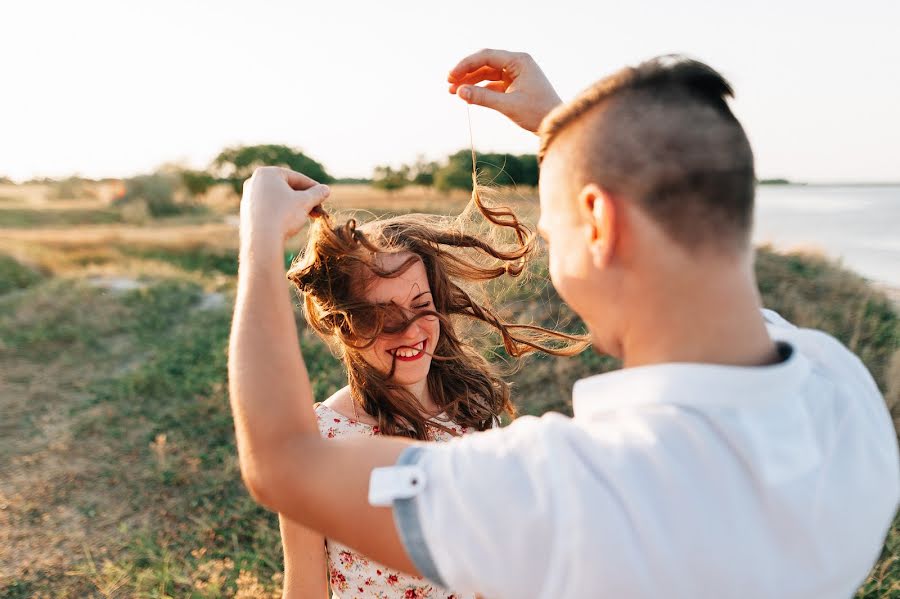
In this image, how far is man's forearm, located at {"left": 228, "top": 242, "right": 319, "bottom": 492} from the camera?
1094mm

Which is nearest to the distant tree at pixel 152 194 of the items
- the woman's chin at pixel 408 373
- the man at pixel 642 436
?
the woman's chin at pixel 408 373

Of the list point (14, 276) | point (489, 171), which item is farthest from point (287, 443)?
point (14, 276)

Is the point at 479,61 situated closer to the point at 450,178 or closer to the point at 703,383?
the point at 703,383

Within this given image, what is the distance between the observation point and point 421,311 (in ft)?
7.46

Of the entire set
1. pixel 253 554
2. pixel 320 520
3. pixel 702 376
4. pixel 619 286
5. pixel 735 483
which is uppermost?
pixel 619 286

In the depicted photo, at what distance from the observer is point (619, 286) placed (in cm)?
109

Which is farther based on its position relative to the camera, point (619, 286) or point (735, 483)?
point (619, 286)

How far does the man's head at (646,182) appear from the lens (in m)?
1.02

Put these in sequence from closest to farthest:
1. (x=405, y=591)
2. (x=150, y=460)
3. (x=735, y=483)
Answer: (x=735, y=483)
(x=405, y=591)
(x=150, y=460)

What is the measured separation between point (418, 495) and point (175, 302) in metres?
9.80

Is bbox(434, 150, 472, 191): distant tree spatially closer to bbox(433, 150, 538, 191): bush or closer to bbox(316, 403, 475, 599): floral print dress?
bbox(433, 150, 538, 191): bush

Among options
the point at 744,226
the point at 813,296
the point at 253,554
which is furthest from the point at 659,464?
the point at 813,296

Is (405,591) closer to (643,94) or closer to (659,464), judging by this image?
(659,464)

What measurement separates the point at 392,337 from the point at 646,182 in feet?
4.39
